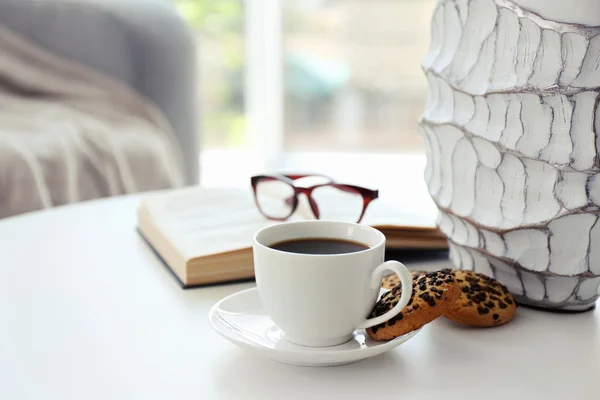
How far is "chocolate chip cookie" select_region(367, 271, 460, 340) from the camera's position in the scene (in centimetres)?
46

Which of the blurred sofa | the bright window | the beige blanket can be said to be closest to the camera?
the beige blanket

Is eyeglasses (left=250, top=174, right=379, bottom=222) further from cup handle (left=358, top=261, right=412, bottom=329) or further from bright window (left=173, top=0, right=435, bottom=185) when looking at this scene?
bright window (left=173, top=0, right=435, bottom=185)

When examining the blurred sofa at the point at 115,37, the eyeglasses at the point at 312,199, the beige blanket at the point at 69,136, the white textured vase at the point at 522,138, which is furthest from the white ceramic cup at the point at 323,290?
Result: the blurred sofa at the point at 115,37

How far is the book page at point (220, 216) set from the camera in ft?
2.19

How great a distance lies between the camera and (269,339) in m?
0.48

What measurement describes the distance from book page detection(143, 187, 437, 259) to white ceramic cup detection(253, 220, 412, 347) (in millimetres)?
176

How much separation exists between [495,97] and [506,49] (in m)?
0.04

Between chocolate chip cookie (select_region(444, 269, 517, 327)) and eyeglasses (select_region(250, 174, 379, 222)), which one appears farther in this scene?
eyeglasses (select_region(250, 174, 379, 222))

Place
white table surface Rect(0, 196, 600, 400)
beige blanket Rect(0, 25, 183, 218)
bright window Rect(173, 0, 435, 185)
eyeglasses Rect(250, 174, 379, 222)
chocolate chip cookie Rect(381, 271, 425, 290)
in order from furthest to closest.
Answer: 1. bright window Rect(173, 0, 435, 185)
2. beige blanket Rect(0, 25, 183, 218)
3. eyeglasses Rect(250, 174, 379, 222)
4. chocolate chip cookie Rect(381, 271, 425, 290)
5. white table surface Rect(0, 196, 600, 400)

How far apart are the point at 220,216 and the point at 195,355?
0.29 m

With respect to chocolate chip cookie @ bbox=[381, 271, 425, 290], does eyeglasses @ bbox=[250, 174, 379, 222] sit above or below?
above

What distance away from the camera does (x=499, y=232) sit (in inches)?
21.2

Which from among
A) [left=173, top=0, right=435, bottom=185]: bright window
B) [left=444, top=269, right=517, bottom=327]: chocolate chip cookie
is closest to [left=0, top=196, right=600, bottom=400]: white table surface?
[left=444, top=269, right=517, bottom=327]: chocolate chip cookie

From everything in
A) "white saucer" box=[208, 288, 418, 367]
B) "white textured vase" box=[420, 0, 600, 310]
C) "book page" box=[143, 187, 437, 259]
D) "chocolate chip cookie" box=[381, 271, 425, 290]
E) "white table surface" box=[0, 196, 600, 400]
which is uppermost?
"white textured vase" box=[420, 0, 600, 310]
